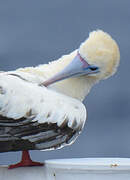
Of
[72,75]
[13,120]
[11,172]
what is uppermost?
[72,75]

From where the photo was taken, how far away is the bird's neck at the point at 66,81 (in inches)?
161

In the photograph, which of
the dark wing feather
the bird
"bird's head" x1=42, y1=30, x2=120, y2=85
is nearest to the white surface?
the bird

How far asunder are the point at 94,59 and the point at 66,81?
374 millimetres

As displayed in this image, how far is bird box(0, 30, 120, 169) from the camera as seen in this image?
3551 millimetres

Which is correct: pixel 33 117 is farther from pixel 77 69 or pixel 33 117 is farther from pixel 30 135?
pixel 77 69

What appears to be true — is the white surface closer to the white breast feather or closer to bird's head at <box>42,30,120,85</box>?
the white breast feather

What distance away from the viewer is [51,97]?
3727 millimetres

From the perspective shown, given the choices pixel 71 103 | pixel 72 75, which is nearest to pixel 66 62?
pixel 72 75

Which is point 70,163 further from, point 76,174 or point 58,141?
point 58,141

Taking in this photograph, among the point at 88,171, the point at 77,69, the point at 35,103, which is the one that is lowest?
the point at 88,171

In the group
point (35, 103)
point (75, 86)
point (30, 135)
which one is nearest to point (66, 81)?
point (75, 86)

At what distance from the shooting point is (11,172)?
2928 mm

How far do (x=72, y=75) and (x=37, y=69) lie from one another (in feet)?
1.21

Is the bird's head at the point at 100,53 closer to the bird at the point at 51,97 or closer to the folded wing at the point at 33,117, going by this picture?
the bird at the point at 51,97
